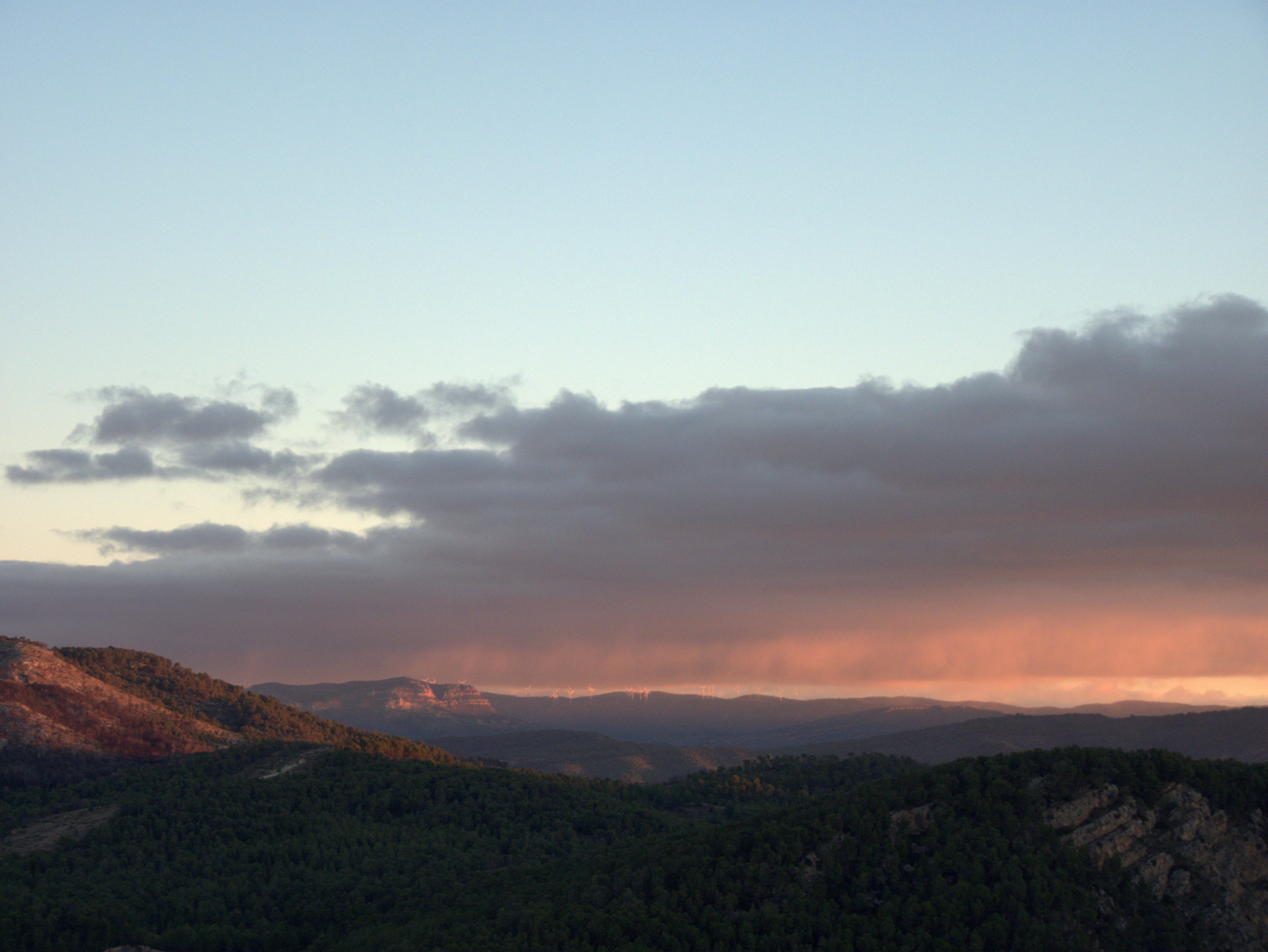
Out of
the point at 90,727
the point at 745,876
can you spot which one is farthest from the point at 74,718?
the point at 745,876

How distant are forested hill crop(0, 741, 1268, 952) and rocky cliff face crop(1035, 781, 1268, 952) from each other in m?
0.11

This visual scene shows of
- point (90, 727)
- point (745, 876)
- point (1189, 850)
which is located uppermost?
point (1189, 850)

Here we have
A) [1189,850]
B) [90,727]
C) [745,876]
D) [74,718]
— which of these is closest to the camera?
[1189,850]

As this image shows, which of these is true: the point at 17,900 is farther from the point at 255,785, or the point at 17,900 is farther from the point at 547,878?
the point at 255,785

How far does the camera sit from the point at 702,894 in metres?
59.2

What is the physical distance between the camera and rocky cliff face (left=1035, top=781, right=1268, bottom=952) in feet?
169

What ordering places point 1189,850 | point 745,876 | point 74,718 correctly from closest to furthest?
point 1189,850, point 745,876, point 74,718

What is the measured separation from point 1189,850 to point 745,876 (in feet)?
79.1

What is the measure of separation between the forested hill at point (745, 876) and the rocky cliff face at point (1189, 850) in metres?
0.11

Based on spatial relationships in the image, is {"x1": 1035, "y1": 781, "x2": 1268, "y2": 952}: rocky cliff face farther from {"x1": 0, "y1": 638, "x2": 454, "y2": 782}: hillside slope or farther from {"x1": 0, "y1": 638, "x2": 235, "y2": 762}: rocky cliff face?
{"x1": 0, "y1": 638, "x2": 235, "y2": 762}: rocky cliff face

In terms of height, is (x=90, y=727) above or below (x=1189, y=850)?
below

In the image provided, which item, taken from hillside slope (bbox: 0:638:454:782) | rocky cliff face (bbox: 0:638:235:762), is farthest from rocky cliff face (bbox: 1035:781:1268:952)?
rocky cliff face (bbox: 0:638:235:762)

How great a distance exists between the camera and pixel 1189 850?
54875 mm

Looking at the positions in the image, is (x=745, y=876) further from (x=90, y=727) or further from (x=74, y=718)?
(x=74, y=718)
